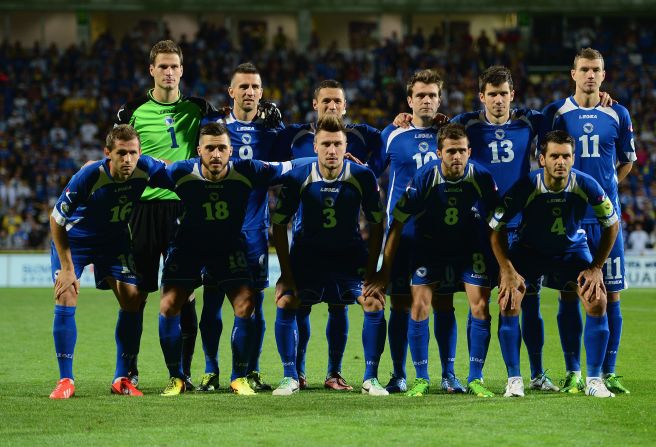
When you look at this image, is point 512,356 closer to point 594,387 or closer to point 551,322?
point 594,387

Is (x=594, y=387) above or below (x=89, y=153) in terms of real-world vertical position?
below

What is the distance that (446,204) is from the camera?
7.71 metres

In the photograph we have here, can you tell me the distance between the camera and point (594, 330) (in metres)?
7.59

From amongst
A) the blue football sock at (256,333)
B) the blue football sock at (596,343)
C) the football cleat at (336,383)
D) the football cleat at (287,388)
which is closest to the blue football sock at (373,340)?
the football cleat at (336,383)

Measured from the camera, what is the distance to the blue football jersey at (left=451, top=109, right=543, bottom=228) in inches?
315

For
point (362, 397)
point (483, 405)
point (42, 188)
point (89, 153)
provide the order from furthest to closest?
point (89, 153), point (42, 188), point (362, 397), point (483, 405)

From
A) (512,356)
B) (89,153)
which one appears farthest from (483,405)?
(89,153)

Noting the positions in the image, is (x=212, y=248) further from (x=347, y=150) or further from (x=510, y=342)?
(x=510, y=342)

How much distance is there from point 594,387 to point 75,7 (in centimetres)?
2700

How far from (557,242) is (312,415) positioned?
2151 millimetres

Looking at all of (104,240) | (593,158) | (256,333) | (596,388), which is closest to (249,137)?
(104,240)

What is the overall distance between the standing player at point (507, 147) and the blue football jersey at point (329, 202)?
849 mm

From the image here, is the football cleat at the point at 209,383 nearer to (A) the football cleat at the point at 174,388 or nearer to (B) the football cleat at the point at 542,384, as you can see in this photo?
(A) the football cleat at the point at 174,388

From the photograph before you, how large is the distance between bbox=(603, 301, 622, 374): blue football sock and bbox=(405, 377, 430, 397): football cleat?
1.36 m
